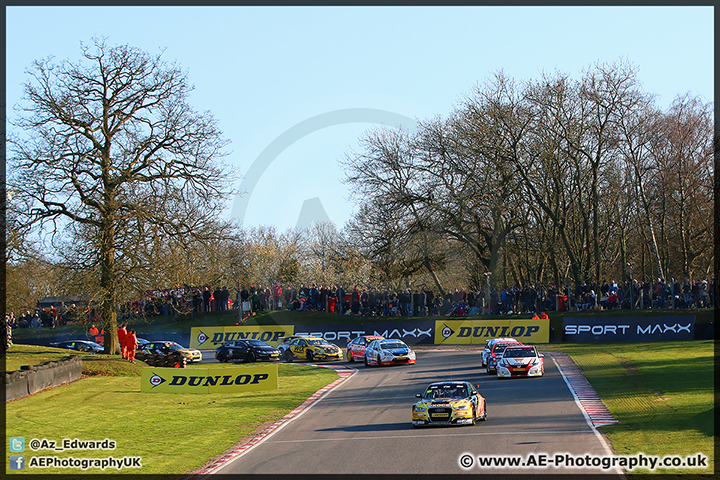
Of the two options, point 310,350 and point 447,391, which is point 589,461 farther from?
point 310,350

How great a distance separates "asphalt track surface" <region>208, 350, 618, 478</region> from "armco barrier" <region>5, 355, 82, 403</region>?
959 cm

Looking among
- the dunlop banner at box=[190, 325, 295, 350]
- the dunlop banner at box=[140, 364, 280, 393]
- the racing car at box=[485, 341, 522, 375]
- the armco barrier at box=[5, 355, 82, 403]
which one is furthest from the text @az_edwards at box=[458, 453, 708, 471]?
the dunlop banner at box=[190, 325, 295, 350]

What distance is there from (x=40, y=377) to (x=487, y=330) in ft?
84.1

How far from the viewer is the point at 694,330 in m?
35.9

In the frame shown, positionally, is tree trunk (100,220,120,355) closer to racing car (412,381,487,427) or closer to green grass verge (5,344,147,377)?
green grass verge (5,344,147,377)

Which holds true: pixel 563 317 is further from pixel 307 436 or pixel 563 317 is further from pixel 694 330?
pixel 307 436

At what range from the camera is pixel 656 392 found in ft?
73.0

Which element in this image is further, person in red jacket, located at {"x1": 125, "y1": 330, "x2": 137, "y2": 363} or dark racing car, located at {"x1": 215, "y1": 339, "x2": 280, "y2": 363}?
dark racing car, located at {"x1": 215, "y1": 339, "x2": 280, "y2": 363}

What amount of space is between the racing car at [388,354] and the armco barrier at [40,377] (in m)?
14.1

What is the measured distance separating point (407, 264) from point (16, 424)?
1311 inches

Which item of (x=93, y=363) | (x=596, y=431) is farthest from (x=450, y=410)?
(x=93, y=363)

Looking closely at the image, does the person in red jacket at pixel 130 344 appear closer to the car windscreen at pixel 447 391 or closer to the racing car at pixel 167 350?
the racing car at pixel 167 350

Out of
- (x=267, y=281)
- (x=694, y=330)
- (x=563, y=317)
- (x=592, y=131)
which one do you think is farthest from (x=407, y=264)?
(x=267, y=281)

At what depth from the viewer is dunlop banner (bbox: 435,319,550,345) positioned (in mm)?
40125
